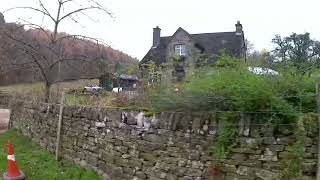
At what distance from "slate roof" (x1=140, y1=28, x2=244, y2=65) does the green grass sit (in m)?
21.2

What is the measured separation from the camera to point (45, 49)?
1520 centimetres

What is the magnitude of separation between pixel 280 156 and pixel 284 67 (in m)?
1.43

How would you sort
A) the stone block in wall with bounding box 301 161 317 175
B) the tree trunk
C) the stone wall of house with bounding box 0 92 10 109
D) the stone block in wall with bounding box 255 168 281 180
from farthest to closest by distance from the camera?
the stone wall of house with bounding box 0 92 10 109 → the tree trunk → the stone block in wall with bounding box 255 168 281 180 → the stone block in wall with bounding box 301 161 317 175

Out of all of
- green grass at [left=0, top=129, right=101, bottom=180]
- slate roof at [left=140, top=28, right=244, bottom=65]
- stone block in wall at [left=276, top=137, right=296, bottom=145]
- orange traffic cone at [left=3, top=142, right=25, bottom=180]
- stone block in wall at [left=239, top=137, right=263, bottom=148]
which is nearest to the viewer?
stone block in wall at [left=276, top=137, right=296, bottom=145]

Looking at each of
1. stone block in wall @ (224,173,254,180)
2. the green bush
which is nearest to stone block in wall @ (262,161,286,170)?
stone block in wall @ (224,173,254,180)

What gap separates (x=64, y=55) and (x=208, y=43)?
68.0 ft

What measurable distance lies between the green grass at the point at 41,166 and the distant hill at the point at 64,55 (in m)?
3.69

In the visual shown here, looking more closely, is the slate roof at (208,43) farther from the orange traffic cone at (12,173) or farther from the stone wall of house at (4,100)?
the orange traffic cone at (12,173)

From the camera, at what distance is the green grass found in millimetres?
8609

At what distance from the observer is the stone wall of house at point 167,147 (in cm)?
540

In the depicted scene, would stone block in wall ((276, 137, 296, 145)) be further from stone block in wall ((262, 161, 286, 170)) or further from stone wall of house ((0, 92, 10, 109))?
stone wall of house ((0, 92, 10, 109))

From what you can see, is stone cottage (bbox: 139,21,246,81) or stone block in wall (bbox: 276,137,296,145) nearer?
stone block in wall (bbox: 276,137,296,145)

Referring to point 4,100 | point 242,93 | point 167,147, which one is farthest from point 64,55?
point 242,93

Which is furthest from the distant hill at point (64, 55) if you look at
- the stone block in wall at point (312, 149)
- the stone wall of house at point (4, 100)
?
the stone block in wall at point (312, 149)
